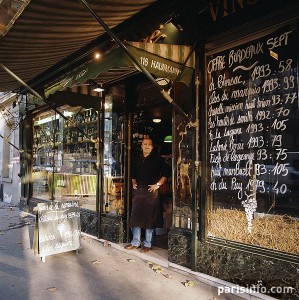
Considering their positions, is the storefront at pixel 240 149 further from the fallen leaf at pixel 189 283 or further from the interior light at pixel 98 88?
the interior light at pixel 98 88

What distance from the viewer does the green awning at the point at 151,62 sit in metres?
4.17

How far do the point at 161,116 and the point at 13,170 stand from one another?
309 inches

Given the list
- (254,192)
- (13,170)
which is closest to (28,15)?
(254,192)

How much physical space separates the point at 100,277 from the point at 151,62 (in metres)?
3.32

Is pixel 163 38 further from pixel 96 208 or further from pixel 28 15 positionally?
pixel 96 208

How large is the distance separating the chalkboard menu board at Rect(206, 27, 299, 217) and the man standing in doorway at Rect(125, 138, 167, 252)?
1416 mm

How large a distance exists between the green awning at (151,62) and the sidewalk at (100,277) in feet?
9.91

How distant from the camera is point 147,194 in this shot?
6082 millimetres

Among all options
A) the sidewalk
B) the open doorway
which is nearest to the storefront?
the sidewalk

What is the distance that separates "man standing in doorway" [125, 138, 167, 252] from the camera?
19.8ft

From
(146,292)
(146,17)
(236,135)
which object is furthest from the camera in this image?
(146,17)

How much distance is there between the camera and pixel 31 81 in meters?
9.15

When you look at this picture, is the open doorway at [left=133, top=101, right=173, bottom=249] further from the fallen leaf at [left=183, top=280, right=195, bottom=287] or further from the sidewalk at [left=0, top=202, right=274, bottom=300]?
the fallen leaf at [left=183, top=280, right=195, bottom=287]

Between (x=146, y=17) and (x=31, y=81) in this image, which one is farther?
(x=31, y=81)
